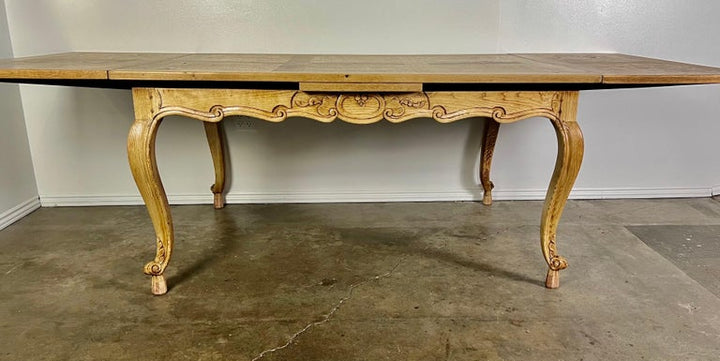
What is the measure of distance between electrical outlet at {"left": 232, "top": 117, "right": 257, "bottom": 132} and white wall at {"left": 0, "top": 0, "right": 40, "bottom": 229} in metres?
1.05

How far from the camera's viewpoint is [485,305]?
164 centimetres

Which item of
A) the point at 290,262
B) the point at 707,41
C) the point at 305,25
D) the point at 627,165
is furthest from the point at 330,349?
the point at 707,41

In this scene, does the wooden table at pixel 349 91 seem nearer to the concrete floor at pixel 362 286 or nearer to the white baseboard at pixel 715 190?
the concrete floor at pixel 362 286

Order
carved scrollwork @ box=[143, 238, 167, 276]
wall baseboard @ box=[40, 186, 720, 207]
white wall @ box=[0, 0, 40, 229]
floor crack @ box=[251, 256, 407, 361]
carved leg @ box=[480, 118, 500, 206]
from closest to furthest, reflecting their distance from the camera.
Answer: floor crack @ box=[251, 256, 407, 361]
carved scrollwork @ box=[143, 238, 167, 276]
white wall @ box=[0, 0, 40, 229]
carved leg @ box=[480, 118, 500, 206]
wall baseboard @ box=[40, 186, 720, 207]

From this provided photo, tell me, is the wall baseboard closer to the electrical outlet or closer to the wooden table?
the electrical outlet

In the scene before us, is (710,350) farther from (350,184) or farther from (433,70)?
(350,184)

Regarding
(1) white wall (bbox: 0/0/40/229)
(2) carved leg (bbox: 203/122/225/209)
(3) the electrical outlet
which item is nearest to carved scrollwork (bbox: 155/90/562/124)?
(2) carved leg (bbox: 203/122/225/209)

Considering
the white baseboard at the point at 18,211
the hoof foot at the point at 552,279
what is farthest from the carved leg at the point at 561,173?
the white baseboard at the point at 18,211

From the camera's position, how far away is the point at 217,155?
2430mm

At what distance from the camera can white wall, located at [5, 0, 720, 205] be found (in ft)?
7.64

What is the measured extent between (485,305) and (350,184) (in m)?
1.16

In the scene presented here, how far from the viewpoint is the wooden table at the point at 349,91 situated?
56.3 inches

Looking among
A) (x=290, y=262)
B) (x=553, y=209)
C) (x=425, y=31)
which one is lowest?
(x=290, y=262)

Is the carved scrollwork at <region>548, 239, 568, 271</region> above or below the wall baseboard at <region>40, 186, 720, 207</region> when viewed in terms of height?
above
